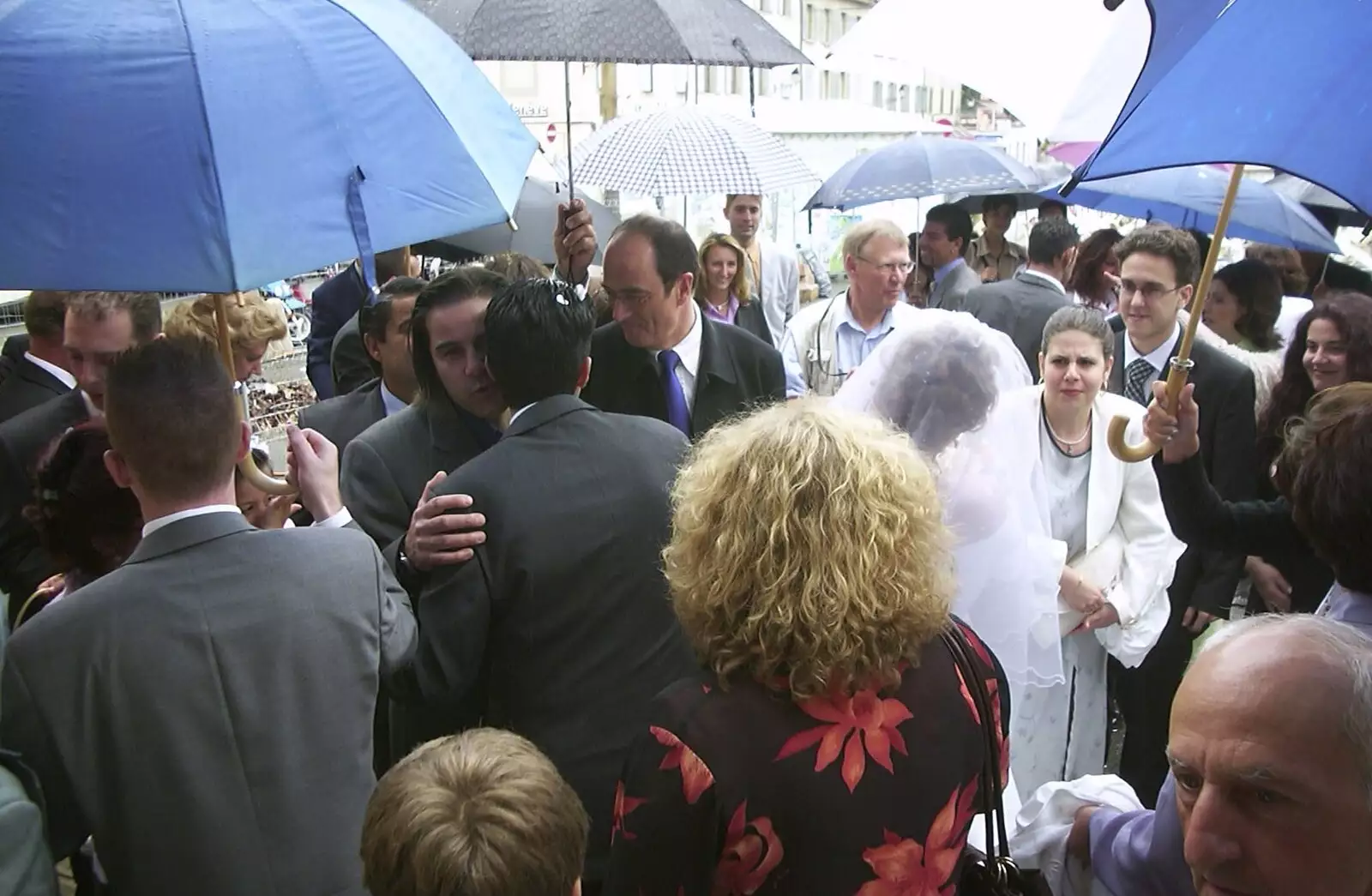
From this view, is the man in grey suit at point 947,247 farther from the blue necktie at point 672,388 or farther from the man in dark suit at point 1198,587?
the blue necktie at point 672,388

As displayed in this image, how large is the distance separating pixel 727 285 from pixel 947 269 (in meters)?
2.16

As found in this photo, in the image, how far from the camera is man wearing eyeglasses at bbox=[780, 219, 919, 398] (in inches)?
227

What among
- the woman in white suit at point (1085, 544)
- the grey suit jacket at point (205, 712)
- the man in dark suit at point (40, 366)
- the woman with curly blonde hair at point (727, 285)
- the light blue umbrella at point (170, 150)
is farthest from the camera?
the woman with curly blonde hair at point (727, 285)

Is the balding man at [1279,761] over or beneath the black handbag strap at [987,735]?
over

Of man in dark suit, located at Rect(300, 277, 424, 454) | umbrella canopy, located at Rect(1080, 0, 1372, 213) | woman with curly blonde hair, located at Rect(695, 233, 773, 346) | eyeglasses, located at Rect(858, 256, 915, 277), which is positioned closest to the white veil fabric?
umbrella canopy, located at Rect(1080, 0, 1372, 213)

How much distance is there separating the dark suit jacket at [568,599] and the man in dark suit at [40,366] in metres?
2.39

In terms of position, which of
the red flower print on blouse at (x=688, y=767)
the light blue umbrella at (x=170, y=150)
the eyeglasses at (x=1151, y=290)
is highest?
the light blue umbrella at (x=170, y=150)

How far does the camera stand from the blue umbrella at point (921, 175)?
26.7 ft

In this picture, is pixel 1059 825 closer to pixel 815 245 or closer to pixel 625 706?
pixel 625 706

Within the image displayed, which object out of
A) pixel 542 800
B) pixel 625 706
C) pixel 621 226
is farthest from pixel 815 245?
pixel 542 800

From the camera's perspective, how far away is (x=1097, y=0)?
3.43 m

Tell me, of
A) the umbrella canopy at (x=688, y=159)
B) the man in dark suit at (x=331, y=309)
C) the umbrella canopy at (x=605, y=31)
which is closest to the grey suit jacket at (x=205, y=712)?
the umbrella canopy at (x=605, y=31)

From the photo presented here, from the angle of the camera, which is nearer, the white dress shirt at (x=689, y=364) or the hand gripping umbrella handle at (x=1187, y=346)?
the hand gripping umbrella handle at (x=1187, y=346)

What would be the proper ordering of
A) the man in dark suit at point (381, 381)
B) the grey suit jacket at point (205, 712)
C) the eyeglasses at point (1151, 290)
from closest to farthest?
the grey suit jacket at point (205, 712), the man in dark suit at point (381, 381), the eyeglasses at point (1151, 290)
